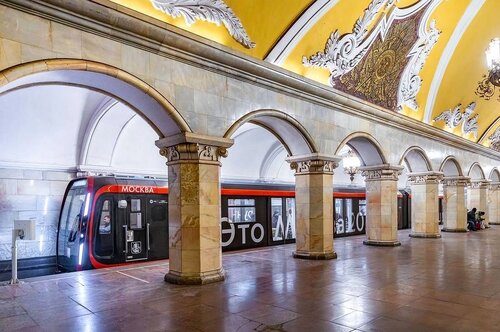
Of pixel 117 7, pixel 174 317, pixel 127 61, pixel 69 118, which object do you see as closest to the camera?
pixel 174 317

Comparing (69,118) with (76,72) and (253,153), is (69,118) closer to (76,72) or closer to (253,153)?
(76,72)

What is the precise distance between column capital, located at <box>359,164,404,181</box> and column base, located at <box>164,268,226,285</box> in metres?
5.76

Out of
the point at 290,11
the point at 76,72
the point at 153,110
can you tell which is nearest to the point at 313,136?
the point at 290,11

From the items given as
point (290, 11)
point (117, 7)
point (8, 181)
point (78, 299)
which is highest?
point (290, 11)

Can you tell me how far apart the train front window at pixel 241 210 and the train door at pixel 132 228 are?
229cm

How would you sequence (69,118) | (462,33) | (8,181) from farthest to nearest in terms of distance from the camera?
(462,33) → (69,118) → (8,181)

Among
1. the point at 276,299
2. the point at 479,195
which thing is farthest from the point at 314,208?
the point at 479,195

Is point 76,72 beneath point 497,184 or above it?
above

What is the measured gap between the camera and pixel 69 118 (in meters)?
8.91

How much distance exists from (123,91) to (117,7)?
109 cm

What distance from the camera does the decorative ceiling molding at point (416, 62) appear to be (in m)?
9.42

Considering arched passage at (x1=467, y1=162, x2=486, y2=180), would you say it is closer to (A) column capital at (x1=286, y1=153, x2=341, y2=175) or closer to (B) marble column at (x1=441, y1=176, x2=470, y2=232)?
(B) marble column at (x1=441, y1=176, x2=470, y2=232)

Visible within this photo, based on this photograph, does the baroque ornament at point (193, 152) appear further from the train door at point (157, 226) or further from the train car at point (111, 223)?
the train door at point (157, 226)

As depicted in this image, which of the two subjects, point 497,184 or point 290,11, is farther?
point 497,184
